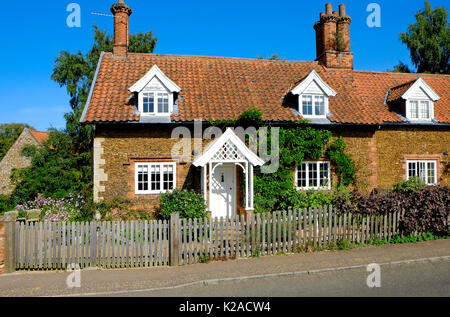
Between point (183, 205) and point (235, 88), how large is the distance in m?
6.91

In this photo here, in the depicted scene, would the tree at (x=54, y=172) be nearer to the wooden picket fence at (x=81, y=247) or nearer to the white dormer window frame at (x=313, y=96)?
the wooden picket fence at (x=81, y=247)

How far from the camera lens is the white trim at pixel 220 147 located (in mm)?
12031

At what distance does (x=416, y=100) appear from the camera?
16359 mm

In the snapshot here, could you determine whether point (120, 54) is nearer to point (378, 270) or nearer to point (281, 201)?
point (281, 201)

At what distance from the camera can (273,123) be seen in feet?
46.0

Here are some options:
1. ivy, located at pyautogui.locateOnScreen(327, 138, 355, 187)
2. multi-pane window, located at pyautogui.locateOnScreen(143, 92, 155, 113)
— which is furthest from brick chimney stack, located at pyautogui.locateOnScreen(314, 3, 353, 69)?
multi-pane window, located at pyautogui.locateOnScreen(143, 92, 155, 113)

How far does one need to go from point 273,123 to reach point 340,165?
3788 millimetres

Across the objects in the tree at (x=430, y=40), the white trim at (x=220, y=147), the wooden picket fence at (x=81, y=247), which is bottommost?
the wooden picket fence at (x=81, y=247)

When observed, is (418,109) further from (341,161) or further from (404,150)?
(341,161)

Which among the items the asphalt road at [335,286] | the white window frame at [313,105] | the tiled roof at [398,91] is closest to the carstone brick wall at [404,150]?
the tiled roof at [398,91]

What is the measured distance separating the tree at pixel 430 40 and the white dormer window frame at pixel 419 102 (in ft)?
53.5

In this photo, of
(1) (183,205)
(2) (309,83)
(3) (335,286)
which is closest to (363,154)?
(2) (309,83)
